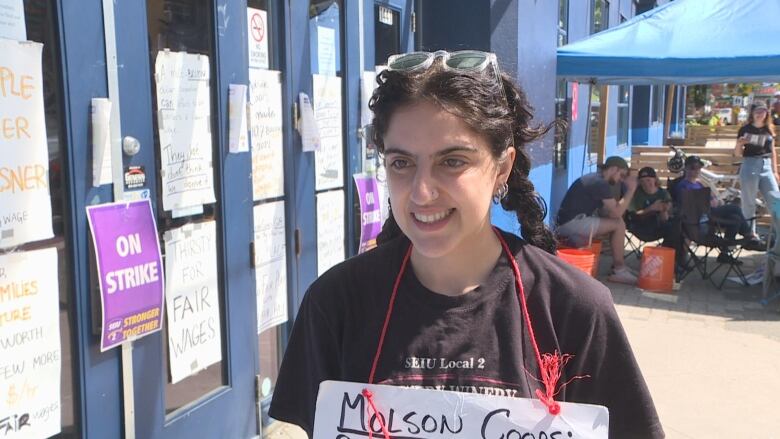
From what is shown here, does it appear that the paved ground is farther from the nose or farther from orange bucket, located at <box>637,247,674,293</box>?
the nose

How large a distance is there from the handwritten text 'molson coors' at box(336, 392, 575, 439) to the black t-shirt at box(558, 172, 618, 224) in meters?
6.42

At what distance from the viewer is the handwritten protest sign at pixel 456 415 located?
1.49 m

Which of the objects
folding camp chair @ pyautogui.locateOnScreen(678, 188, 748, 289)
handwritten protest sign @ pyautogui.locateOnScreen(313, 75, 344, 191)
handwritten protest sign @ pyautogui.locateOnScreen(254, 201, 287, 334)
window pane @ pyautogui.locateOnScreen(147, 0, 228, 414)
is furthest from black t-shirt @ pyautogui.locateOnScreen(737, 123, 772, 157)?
window pane @ pyautogui.locateOnScreen(147, 0, 228, 414)

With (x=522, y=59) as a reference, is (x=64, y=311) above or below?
below

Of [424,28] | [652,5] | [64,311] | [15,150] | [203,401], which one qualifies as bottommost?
[203,401]

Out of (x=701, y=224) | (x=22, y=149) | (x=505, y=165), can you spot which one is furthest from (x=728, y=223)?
(x=22, y=149)

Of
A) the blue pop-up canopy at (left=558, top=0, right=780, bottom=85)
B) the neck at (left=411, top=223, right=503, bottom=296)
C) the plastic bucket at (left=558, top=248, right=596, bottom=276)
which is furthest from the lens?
the plastic bucket at (left=558, top=248, right=596, bottom=276)

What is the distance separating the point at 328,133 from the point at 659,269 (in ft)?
14.7

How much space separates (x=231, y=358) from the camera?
354 centimetres

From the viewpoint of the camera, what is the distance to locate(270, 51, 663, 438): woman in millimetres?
1527

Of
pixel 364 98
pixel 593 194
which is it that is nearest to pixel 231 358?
pixel 364 98

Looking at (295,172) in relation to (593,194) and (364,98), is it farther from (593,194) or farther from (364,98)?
(593,194)

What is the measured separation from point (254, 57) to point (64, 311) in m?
1.66

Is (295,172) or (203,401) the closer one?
(203,401)
